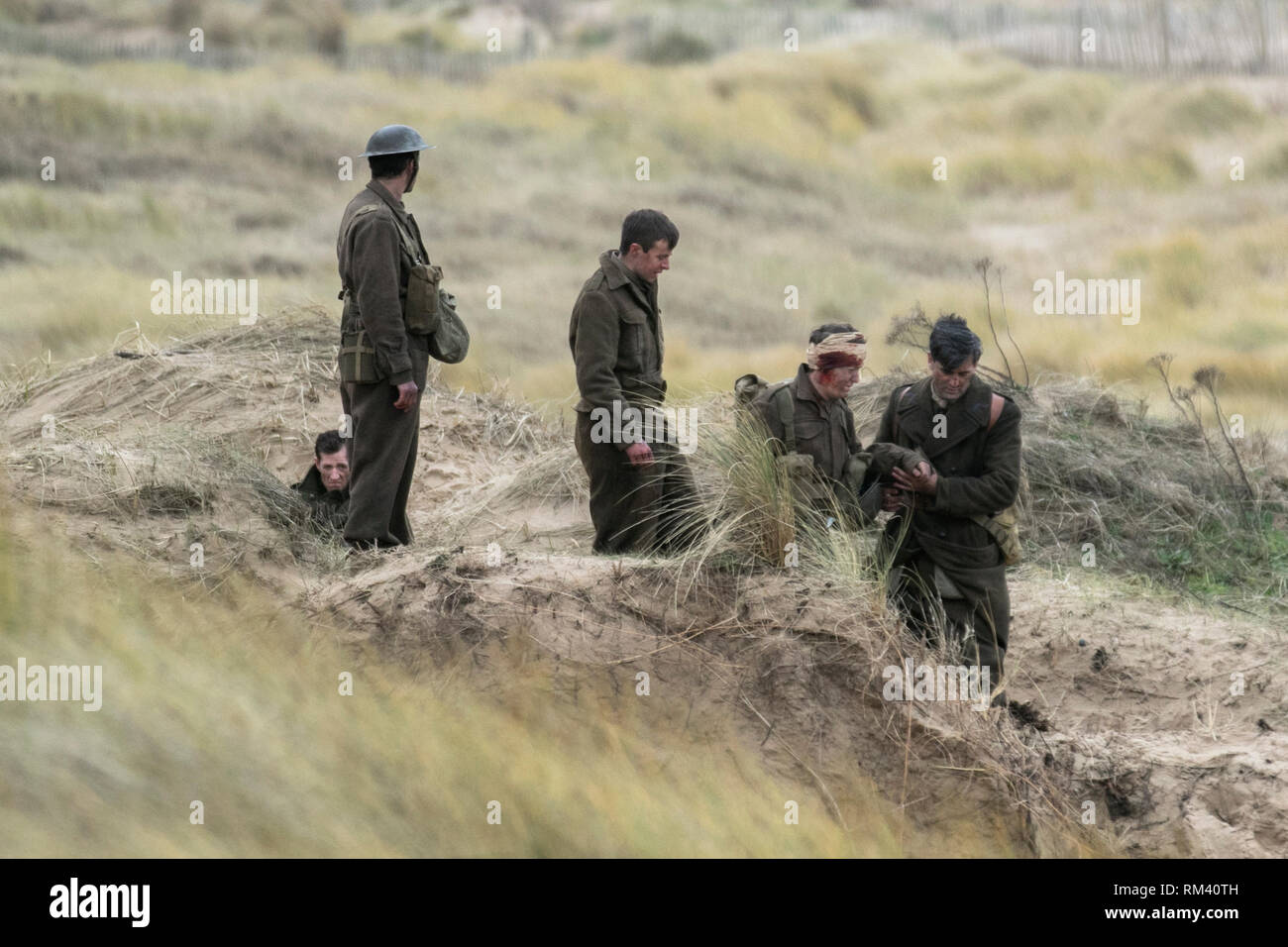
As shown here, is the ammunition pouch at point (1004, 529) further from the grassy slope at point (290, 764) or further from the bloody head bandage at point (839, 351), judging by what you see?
the grassy slope at point (290, 764)

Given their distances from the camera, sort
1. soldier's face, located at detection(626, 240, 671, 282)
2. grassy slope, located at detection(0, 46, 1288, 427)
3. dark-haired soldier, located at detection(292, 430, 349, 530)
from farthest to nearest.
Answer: grassy slope, located at detection(0, 46, 1288, 427) < dark-haired soldier, located at detection(292, 430, 349, 530) < soldier's face, located at detection(626, 240, 671, 282)

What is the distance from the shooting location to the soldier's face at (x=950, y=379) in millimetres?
5285

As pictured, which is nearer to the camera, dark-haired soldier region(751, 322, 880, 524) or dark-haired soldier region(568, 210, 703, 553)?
dark-haired soldier region(751, 322, 880, 524)

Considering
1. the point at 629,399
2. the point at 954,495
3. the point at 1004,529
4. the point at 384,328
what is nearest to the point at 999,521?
the point at 1004,529

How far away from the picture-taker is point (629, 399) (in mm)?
6297

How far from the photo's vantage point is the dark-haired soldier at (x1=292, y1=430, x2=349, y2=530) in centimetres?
717

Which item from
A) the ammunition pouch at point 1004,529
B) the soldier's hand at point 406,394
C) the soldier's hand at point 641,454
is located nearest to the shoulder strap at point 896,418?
the ammunition pouch at point 1004,529

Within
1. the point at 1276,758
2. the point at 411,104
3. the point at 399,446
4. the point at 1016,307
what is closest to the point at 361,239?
A: the point at 399,446

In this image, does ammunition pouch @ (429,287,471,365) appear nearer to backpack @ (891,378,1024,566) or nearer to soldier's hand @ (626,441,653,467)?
soldier's hand @ (626,441,653,467)

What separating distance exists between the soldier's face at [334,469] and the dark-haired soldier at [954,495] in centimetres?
295

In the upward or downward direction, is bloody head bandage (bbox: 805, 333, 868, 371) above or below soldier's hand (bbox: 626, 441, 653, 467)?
above

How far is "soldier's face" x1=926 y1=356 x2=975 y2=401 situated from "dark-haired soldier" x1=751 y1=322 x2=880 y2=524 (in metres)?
0.30

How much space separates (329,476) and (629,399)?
1.87 m

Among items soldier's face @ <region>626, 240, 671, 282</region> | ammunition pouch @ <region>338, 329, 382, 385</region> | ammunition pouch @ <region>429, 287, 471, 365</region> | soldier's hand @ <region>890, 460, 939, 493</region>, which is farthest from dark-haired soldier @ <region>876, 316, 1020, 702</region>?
ammunition pouch @ <region>338, 329, 382, 385</region>
